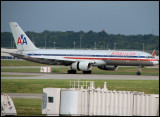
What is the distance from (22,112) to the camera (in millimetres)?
38375

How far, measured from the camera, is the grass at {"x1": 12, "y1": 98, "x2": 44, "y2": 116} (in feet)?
123

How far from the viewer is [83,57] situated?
285 ft

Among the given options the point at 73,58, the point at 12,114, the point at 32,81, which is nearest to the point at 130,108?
the point at 12,114

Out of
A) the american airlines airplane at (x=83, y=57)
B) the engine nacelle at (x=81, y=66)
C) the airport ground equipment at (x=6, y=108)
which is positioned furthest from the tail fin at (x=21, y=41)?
the airport ground equipment at (x=6, y=108)

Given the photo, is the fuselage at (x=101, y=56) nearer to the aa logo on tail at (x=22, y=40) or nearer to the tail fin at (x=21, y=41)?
the tail fin at (x=21, y=41)

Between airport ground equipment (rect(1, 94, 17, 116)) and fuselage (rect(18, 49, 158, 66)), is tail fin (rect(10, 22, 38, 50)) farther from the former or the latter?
airport ground equipment (rect(1, 94, 17, 116))

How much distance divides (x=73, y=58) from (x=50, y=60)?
4525 mm

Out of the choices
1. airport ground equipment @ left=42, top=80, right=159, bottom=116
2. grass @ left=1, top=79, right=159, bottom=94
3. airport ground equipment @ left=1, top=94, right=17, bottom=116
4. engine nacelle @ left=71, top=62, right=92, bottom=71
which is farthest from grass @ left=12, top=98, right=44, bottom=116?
engine nacelle @ left=71, top=62, right=92, bottom=71

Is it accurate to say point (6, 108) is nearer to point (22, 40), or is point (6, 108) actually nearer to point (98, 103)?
→ point (98, 103)

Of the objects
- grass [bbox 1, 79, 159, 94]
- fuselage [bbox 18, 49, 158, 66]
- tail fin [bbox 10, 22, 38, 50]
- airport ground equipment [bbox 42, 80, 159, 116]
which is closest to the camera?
airport ground equipment [bbox 42, 80, 159, 116]

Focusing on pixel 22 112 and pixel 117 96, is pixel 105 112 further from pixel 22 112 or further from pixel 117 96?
pixel 22 112

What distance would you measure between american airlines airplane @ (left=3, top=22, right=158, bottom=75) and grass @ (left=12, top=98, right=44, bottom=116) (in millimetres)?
38368

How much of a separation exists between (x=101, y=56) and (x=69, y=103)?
51.9 meters

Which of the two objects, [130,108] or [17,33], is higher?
[17,33]
